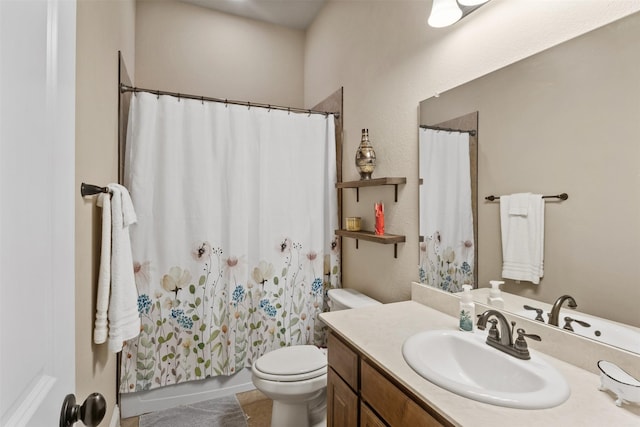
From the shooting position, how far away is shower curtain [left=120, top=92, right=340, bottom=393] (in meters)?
2.03

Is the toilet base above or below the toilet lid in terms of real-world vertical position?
below

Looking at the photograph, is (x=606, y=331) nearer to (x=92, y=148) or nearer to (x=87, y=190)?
(x=87, y=190)

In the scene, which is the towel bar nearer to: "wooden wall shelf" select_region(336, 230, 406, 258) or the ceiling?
"wooden wall shelf" select_region(336, 230, 406, 258)

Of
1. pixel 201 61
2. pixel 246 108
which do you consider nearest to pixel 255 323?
pixel 246 108

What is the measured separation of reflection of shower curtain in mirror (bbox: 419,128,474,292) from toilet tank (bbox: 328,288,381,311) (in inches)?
18.5

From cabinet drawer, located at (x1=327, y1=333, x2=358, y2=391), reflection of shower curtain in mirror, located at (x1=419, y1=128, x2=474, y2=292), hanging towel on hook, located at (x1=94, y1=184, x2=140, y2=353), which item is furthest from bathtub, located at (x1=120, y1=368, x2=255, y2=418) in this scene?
reflection of shower curtain in mirror, located at (x1=419, y1=128, x2=474, y2=292)

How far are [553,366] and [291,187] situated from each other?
178cm

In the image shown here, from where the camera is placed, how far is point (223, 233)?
2.21 m

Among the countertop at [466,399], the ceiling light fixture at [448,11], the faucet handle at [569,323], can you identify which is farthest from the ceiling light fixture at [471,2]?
the countertop at [466,399]

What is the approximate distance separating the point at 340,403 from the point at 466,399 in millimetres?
632

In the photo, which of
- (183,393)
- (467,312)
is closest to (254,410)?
(183,393)

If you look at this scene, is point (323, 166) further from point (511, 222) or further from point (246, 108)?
point (511, 222)

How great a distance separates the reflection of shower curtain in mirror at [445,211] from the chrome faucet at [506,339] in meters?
0.32

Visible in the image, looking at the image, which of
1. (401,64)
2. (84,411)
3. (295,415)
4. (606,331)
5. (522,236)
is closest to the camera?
(84,411)
